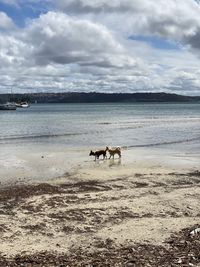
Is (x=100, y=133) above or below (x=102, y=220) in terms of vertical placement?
below

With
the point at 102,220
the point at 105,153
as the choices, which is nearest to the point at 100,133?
the point at 105,153

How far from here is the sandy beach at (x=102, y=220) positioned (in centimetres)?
1044

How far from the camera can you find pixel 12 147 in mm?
36062

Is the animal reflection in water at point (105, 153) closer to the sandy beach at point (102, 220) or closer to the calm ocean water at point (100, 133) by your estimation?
the sandy beach at point (102, 220)

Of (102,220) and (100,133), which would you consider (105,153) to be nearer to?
(102,220)

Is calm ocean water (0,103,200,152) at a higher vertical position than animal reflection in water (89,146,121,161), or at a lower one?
lower

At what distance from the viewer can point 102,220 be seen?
13.3 metres

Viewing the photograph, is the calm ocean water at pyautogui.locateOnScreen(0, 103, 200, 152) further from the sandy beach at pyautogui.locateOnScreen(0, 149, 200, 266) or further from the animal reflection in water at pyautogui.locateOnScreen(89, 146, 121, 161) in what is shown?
the sandy beach at pyautogui.locateOnScreen(0, 149, 200, 266)

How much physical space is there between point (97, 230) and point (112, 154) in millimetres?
16461

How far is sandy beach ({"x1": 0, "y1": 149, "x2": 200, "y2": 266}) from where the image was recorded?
10438 mm

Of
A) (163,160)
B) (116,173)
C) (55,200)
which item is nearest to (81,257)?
(55,200)

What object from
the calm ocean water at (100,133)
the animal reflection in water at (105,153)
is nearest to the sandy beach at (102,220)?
the animal reflection in water at (105,153)

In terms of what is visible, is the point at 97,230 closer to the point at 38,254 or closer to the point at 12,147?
the point at 38,254

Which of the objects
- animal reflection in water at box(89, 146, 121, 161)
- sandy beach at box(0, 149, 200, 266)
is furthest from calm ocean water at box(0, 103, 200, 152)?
sandy beach at box(0, 149, 200, 266)
